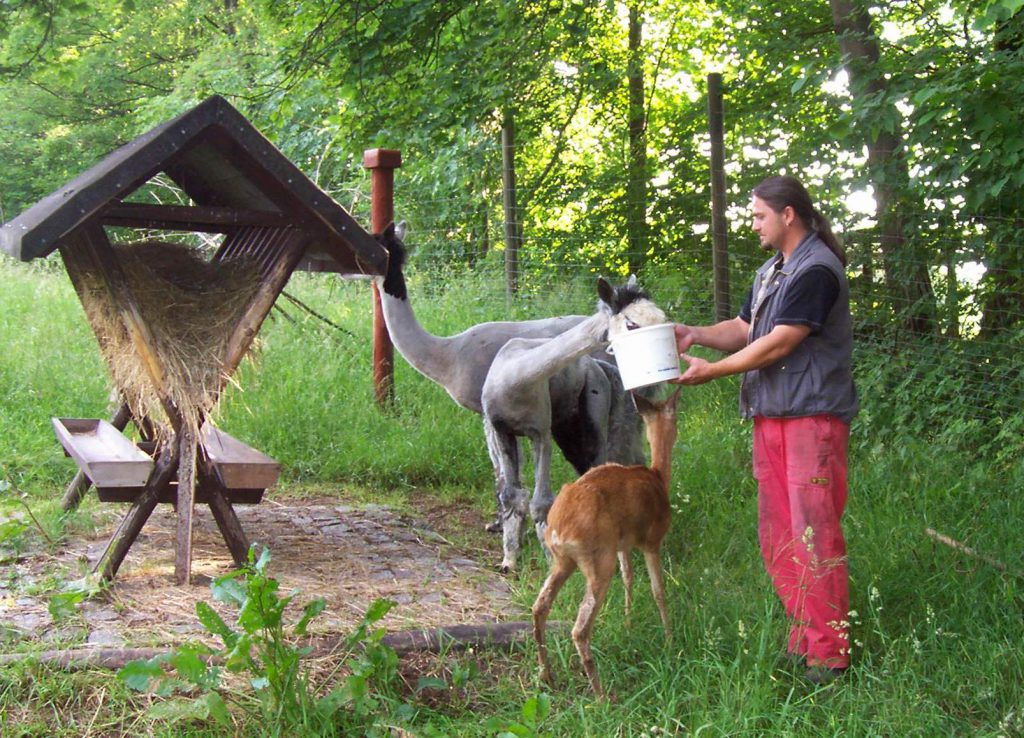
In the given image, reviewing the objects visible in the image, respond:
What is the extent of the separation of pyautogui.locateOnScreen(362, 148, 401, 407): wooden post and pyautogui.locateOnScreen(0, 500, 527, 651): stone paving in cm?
194

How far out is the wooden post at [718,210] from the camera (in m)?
8.95

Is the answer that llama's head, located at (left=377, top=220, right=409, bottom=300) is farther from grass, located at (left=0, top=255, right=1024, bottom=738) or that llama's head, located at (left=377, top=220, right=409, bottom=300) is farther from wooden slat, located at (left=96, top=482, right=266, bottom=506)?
wooden slat, located at (left=96, top=482, right=266, bottom=506)

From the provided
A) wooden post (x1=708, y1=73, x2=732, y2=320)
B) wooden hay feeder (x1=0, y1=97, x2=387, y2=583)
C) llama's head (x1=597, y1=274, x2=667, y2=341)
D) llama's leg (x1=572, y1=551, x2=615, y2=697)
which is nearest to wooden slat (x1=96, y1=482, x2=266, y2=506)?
wooden hay feeder (x1=0, y1=97, x2=387, y2=583)

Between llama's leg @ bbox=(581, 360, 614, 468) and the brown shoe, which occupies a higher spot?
llama's leg @ bbox=(581, 360, 614, 468)

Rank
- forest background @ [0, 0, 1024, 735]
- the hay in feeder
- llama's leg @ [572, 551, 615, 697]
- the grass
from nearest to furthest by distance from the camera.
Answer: the grass < llama's leg @ [572, 551, 615, 697] < the hay in feeder < forest background @ [0, 0, 1024, 735]

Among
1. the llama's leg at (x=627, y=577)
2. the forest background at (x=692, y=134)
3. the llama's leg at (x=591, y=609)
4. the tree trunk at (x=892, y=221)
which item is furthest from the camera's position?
the tree trunk at (x=892, y=221)

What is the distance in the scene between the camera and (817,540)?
4.40m

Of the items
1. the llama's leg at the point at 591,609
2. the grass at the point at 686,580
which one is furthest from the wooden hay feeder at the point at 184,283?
the llama's leg at the point at 591,609

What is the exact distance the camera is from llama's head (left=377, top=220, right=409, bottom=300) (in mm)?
7223

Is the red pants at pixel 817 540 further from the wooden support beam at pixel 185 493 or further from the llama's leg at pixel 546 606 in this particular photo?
the wooden support beam at pixel 185 493

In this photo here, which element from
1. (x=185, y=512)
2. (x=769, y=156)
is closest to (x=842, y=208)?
(x=769, y=156)

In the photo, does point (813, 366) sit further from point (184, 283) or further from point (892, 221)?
point (892, 221)

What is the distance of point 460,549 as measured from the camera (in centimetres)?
661

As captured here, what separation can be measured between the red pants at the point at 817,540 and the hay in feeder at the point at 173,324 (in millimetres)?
2792
